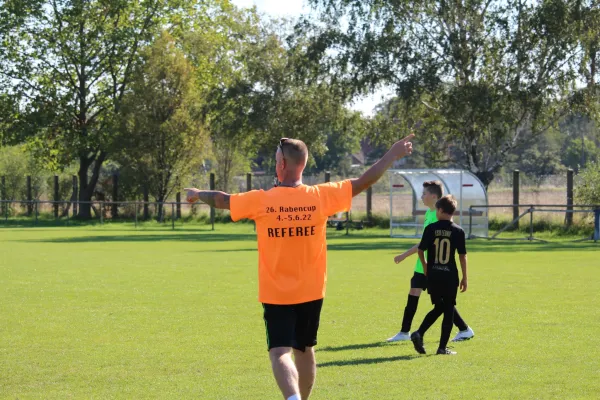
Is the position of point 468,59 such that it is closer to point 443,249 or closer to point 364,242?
point 364,242

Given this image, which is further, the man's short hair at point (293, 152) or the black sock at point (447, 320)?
the black sock at point (447, 320)

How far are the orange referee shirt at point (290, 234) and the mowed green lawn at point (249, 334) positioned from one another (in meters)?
1.69

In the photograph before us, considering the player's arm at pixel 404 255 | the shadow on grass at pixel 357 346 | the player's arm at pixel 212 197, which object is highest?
the player's arm at pixel 212 197

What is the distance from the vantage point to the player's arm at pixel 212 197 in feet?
21.4

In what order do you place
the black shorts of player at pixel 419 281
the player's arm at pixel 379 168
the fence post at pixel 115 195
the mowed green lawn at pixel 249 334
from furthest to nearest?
the fence post at pixel 115 195, the black shorts of player at pixel 419 281, the mowed green lawn at pixel 249 334, the player's arm at pixel 379 168

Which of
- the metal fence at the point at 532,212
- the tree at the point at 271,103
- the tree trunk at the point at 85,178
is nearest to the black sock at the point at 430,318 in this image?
the metal fence at the point at 532,212

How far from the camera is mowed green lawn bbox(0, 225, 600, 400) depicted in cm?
825

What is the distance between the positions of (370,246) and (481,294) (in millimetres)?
14969

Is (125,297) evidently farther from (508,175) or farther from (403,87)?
(508,175)

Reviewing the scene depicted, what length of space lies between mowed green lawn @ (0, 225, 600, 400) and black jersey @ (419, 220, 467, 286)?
797 millimetres

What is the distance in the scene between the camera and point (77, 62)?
2167 inches

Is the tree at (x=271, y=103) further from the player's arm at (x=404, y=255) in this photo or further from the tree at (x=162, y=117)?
the player's arm at (x=404, y=255)

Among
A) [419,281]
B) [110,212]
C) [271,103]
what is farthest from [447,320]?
[110,212]

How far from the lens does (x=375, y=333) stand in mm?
11359
